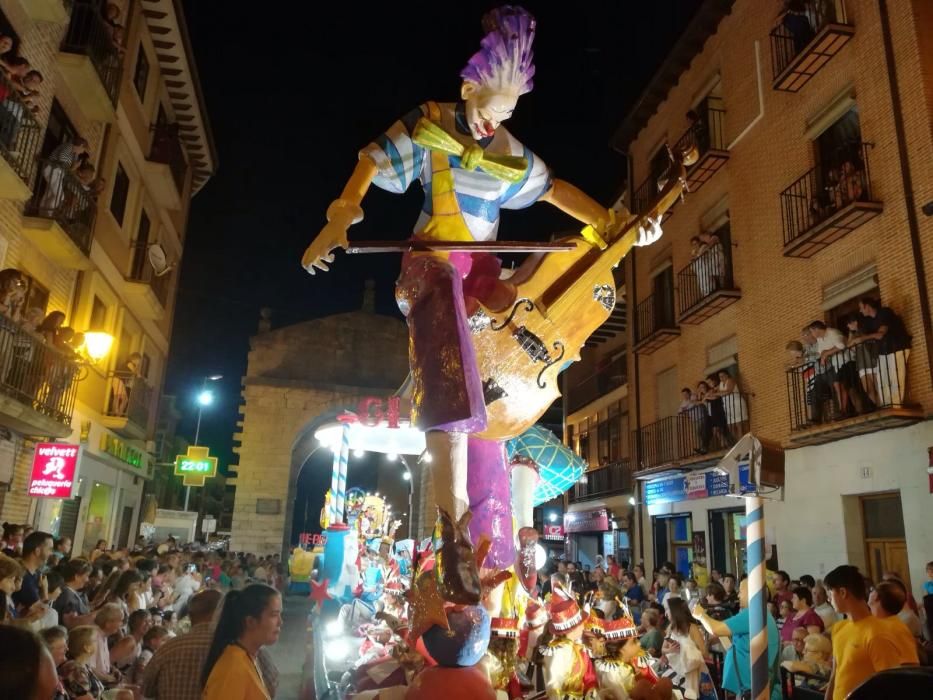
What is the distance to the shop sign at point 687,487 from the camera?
15.7m

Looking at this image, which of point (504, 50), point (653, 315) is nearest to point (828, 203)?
point (653, 315)

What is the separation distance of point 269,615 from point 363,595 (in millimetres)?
6825

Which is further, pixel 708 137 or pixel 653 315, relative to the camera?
pixel 653 315

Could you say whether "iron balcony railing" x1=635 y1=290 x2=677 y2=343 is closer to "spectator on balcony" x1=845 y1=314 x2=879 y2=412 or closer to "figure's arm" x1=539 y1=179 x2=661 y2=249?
"spectator on balcony" x1=845 y1=314 x2=879 y2=412

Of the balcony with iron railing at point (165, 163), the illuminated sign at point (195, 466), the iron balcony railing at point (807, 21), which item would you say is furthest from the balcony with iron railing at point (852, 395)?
the illuminated sign at point (195, 466)

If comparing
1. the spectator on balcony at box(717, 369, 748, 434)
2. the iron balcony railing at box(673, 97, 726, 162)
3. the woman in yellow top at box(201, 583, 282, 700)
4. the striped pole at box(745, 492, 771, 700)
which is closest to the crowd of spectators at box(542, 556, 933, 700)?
A: the striped pole at box(745, 492, 771, 700)

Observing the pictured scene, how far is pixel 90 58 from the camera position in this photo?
40.0 ft

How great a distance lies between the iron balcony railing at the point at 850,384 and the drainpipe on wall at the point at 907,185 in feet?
1.52

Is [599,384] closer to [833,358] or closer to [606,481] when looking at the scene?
[606,481]

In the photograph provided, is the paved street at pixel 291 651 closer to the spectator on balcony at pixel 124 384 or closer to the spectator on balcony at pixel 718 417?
the spectator on balcony at pixel 124 384

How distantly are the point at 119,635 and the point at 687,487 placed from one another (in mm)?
13719

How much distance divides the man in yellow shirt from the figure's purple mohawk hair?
333cm

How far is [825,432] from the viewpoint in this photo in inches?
465

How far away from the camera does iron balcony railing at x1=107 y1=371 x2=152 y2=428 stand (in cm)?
1644
